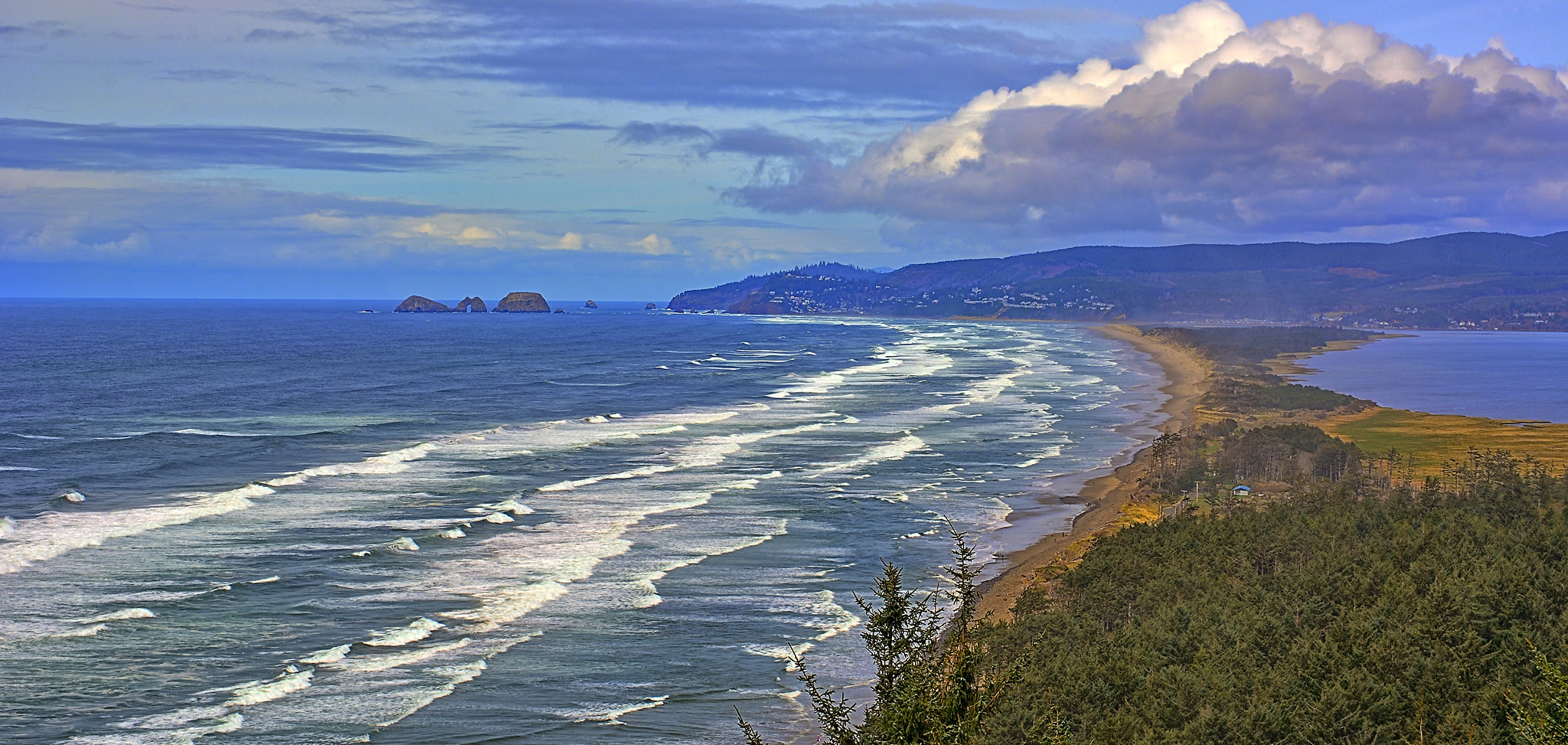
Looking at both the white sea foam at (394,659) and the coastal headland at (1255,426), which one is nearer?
the white sea foam at (394,659)

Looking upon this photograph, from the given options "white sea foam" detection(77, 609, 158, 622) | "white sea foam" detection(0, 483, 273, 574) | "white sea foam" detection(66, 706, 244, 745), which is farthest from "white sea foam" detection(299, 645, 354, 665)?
"white sea foam" detection(0, 483, 273, 574)

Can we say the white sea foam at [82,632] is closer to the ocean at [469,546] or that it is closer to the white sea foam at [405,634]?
the ocean at [469,546]

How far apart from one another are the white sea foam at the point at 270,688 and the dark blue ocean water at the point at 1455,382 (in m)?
101

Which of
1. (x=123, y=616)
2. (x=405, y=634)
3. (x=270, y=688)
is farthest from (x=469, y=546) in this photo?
(x=270, y=688)

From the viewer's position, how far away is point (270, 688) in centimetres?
3256

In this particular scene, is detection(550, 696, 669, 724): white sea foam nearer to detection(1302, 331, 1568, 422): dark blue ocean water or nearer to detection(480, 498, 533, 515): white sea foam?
detection(480, 498, 533, 515): white sea foam

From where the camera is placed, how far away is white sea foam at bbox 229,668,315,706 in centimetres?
3169

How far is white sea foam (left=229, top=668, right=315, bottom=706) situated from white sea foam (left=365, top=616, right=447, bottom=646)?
275 cm

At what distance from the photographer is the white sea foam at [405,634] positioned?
36.3 metres

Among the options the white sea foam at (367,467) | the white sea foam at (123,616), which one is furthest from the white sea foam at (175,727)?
the white sea foam at (367,467)

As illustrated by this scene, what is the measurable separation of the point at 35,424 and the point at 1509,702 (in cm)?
8862

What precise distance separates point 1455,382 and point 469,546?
436ft

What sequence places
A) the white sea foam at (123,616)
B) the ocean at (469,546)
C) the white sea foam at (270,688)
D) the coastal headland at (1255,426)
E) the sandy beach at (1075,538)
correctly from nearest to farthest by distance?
the white sea foam at (270,688)
the ocean at (469,546)
the white sea foam at (123,616)
the sandy beach at (1075,538)
the coastal headland at (1255,426)

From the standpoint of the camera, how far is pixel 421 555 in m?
46.2
